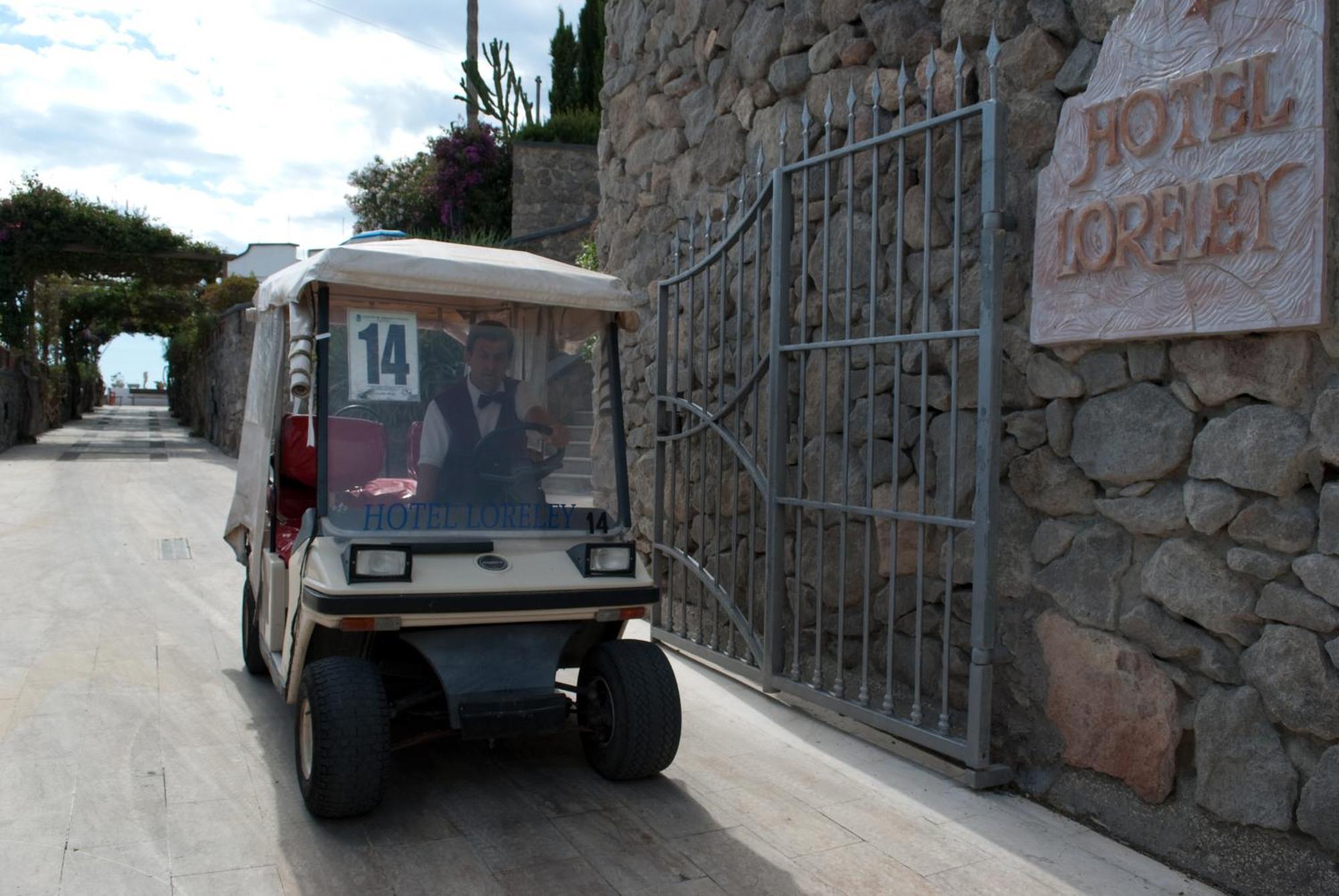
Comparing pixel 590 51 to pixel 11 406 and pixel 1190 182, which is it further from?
pixel 1190 182

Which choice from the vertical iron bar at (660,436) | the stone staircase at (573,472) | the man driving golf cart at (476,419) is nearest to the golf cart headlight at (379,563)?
the man driving golf cart at (476,419)

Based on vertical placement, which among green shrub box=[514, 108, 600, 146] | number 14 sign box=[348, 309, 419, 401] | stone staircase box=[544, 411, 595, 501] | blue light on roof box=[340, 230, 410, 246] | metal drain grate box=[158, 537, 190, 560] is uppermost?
green shrub box=[514, 108, 600, 146]

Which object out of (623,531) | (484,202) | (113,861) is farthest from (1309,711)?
(484,202)

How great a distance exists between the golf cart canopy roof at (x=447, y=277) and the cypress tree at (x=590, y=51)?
21.8m

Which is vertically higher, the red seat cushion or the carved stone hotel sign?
the carved stone hotel sign

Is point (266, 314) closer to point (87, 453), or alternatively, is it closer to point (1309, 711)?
point (1309, 711)

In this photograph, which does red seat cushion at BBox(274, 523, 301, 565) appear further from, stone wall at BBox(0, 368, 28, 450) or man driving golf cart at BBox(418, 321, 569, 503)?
stone wall at BBox(0, 368, 28, 450)

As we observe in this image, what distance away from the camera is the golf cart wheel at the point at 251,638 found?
532 cm

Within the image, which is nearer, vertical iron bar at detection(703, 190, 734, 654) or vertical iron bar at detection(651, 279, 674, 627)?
vertical iron bar at detection(703, 190, 734, 654)

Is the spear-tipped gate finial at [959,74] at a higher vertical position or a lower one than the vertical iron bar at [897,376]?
higher

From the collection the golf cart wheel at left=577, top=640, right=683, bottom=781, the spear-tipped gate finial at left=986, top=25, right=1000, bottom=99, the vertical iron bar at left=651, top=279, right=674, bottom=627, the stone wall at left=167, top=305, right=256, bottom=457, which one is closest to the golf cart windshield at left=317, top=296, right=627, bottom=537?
the golf cart wheel at left=577, top=640, right=683, bottom=781

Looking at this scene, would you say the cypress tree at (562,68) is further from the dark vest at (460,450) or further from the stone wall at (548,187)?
the dark vest at (460,450)

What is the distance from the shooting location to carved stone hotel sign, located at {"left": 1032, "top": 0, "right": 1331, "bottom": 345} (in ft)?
10.4

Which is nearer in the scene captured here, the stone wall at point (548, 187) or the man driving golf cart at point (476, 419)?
the man driving golf cart at point (476, 419)
